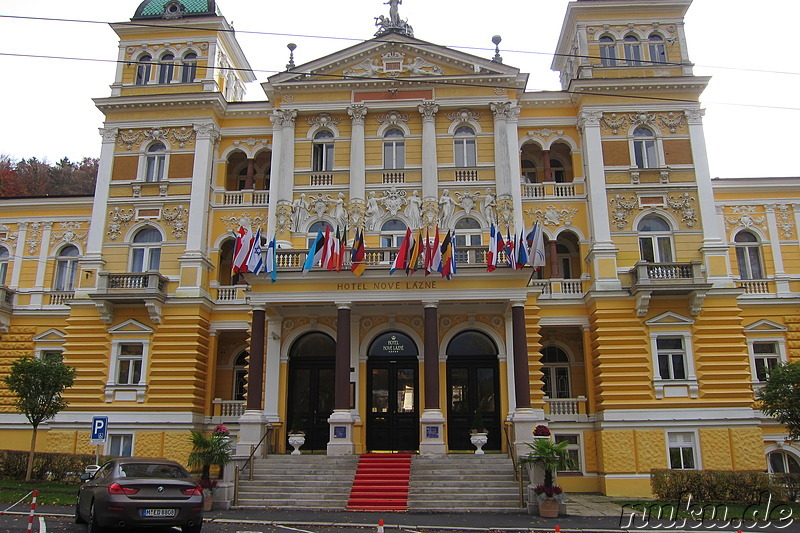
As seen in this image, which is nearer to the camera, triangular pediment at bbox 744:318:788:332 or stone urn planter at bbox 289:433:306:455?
stone urn planter at bbox 289:433:306:455

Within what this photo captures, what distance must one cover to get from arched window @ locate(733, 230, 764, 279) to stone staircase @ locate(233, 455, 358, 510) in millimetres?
19487

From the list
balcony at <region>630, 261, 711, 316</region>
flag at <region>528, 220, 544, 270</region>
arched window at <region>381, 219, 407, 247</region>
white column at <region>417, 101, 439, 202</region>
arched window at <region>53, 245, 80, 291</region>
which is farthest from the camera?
arched window at <region>53, 245, 80, 291</region>

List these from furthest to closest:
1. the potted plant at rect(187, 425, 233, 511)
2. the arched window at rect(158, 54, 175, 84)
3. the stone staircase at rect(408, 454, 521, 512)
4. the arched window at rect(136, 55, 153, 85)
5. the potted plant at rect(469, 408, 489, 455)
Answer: the arched window at rect(136, 55, 153, 85) < the arched window at rect(158, 54, 175, 84) < the potted plant at rect(469, 408, 489, 455) < the potted plant at rect(187, 425, 233, 511) < the stone staircase at rect(408, 454, 521, 512)

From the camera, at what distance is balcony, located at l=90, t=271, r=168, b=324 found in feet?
86.7

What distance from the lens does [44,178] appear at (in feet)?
176

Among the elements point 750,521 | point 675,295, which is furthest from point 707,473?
point 675,295

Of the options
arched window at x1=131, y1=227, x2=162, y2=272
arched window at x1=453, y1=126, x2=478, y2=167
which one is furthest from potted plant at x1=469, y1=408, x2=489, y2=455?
arched window at x1=131, y1=227, x2=162, y2=272

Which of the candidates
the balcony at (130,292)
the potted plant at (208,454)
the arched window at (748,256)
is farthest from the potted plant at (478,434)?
the arched window at (748,256)

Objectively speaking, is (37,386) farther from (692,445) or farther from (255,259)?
(692,445)

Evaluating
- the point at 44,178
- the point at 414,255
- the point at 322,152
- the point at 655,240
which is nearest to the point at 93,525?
the point at 414,255

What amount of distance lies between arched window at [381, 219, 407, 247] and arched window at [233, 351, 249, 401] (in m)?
7.87

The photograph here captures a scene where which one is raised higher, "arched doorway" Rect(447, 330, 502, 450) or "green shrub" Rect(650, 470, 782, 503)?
"arched doorway" Rect(447, 330, 502, 450)

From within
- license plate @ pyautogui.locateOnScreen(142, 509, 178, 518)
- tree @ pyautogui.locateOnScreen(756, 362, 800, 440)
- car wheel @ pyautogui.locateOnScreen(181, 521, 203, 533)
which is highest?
tree @ pyautogui.locateOnScreen(756, 362, 800, 440)

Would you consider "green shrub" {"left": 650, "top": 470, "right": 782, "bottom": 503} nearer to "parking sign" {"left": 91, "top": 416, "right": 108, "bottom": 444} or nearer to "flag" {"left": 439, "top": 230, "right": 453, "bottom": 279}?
"flag" {"left": 439, "top": 230, "right": 453, "bottom": 279}
